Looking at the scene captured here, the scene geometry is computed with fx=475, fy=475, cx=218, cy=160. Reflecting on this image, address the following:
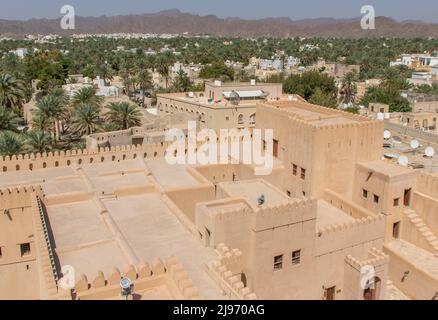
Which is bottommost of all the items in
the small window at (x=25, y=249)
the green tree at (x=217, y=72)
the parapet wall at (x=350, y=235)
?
the small window at (x=25, y=249)

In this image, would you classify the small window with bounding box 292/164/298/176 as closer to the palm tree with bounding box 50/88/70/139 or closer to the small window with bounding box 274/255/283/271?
the small window with bounding box 274/255/283/271

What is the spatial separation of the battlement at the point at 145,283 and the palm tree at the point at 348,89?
70725mm

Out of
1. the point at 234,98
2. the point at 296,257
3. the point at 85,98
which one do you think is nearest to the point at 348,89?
the point at 234,98

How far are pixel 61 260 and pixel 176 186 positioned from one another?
7.93m

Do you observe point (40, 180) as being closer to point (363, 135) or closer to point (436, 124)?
point (363, 135)

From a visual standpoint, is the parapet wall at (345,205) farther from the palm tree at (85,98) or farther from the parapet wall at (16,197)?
the palm tree at (85,98)

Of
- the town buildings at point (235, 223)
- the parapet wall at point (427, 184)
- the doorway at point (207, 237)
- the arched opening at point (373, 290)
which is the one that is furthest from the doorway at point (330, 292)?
the parapet wall at point (427, 184)

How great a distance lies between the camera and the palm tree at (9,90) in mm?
46531

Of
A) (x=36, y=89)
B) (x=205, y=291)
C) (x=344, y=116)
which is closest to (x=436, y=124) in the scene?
(x=344, y=116)

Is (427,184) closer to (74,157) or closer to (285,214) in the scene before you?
(285,214)

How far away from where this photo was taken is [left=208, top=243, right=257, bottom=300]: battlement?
1313 centimetres

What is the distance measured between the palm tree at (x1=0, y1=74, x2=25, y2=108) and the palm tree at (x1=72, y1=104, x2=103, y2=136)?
789 centimetres

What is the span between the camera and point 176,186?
913 inches

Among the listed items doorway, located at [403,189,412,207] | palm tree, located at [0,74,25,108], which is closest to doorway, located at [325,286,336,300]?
doorway, located at [403,189,412,207]
